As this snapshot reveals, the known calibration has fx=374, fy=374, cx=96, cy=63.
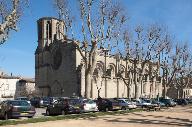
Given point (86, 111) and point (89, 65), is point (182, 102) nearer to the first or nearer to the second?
point (89, 65)

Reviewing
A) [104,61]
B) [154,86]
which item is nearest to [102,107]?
[104,61]

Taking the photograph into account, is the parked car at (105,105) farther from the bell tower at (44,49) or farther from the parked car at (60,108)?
the bell tower at (44,49)

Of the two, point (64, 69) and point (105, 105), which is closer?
point (105, 105)

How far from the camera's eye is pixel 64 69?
85.7 meters

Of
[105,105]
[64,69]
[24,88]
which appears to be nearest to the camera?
[105,105]

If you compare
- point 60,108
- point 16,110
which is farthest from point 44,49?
point 16,110

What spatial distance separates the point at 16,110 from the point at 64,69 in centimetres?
6009

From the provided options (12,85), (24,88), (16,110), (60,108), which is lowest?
(60,108)

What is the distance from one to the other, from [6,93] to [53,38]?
26826 mm

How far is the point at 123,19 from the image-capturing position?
154 ft

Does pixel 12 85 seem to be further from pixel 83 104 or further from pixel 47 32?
pixel 83 104

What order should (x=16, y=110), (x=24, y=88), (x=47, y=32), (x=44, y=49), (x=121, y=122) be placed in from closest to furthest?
(x=121, y=122) → (x=16, y=110) → (x=44, y=49) → (x=47, y=32) → (x=24, y=88)

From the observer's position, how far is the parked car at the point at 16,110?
84.1ft

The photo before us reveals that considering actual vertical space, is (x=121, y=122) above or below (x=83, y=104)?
below
